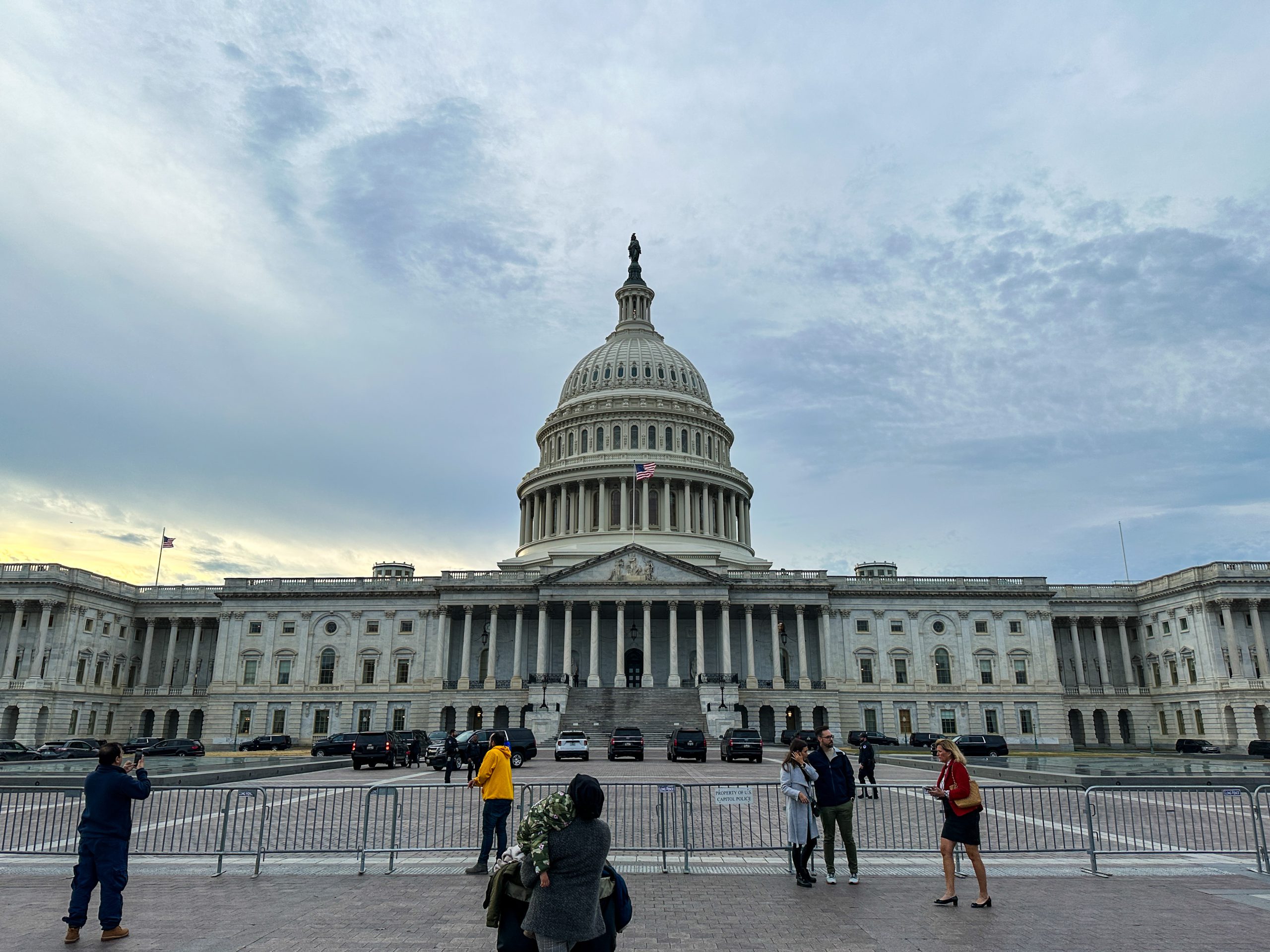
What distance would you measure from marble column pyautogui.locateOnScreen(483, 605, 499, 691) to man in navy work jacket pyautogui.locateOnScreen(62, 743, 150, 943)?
6347 cm

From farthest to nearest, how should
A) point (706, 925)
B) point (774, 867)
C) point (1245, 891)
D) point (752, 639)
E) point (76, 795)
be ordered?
1. point (752, 639)
2. point (76, 795)
3. point (774, 867)
4. point (1245, 891)
5. point (706, 925)

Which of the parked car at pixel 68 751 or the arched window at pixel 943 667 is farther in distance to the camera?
the arched window at pixel 943 667

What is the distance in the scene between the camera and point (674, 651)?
7319 cm

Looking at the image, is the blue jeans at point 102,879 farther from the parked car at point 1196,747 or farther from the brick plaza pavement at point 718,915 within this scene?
the parked car at point 1196,747

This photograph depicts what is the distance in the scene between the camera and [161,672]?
85.3 m

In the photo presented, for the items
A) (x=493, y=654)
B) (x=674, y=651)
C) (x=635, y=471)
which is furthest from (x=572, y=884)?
(x=635, y=471)

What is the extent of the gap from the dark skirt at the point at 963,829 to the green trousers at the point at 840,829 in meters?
1.39

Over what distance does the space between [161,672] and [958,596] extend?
73313 millimetres

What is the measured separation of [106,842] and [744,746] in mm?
37120

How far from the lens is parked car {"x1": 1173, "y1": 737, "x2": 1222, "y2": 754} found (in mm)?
63500

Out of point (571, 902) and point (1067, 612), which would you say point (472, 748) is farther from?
point (1067, 612)

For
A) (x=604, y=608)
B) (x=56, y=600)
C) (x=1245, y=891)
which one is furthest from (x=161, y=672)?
(x=1245, y=891)

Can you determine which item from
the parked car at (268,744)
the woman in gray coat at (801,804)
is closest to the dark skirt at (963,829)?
the woman in gray coat at (801,804)

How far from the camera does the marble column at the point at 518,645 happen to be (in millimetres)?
77688
